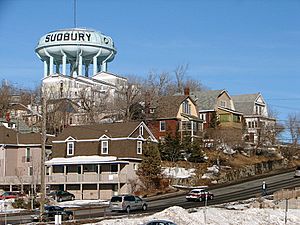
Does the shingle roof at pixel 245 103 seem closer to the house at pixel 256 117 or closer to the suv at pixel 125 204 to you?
the house at pixel 256 117

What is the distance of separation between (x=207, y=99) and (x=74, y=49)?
99.1 ft

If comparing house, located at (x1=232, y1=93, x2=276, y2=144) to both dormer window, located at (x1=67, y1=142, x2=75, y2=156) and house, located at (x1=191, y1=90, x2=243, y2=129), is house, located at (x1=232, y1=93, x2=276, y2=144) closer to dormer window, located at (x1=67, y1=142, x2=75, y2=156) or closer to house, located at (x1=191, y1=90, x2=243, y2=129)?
house, located at (x1=191, y1=90, x2=243, y2=129)

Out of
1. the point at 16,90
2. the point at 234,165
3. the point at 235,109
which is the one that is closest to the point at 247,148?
the point at 234,165

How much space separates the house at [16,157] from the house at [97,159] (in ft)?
10.3

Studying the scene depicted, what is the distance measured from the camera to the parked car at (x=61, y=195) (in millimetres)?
65838

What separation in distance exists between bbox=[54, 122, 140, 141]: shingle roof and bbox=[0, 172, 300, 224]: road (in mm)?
12347

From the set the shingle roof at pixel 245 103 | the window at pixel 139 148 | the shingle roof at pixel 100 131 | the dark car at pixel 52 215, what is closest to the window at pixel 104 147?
the shingle roof at pixel 100 131

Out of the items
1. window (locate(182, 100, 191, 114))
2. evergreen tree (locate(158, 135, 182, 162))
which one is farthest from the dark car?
window (locate(182, 100, 191, 114))

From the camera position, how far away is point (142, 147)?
7388cm

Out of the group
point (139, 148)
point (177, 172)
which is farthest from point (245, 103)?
point (139, 148)

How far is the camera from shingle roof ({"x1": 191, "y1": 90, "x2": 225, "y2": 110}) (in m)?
105

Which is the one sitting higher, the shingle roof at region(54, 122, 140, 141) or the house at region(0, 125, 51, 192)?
the shingle roof at region(54, 122, 140, 141)

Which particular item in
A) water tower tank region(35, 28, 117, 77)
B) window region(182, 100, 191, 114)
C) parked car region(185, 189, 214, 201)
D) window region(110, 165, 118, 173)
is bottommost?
parked car region(185, 189, 214, 201)

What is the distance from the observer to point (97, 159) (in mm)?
71750
